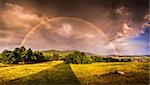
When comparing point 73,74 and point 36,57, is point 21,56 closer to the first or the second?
point 36,57

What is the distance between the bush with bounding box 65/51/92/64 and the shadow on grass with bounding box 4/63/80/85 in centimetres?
23

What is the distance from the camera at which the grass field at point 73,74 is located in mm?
7145

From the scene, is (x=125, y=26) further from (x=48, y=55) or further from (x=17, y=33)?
(x=17, y=33)

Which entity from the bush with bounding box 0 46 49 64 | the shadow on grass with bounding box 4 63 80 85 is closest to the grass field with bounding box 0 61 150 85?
the shadow on grass with bounding box 4 63 80 85

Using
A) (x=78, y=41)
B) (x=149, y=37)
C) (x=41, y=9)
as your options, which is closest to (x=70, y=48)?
(x=78, y=41)

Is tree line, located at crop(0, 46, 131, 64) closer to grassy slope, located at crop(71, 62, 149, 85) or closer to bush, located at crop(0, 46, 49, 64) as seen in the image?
bush, located at crop(0, 46, 49, 64)

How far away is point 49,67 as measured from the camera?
7449 millimetres

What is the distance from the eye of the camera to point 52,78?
7219mm

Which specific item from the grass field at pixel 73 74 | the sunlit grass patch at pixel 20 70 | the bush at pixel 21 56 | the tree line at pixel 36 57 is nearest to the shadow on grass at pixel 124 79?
the grass field at pixel 73 74

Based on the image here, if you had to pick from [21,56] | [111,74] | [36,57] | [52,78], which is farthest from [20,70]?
[111,74]

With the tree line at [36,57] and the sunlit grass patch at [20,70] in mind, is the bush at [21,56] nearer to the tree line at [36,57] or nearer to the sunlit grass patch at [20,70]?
the tree line at [36,57]

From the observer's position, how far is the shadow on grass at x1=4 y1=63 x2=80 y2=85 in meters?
7.12

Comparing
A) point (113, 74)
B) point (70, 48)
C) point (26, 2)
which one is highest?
point (26, 2)

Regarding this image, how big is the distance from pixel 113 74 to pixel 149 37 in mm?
1149
